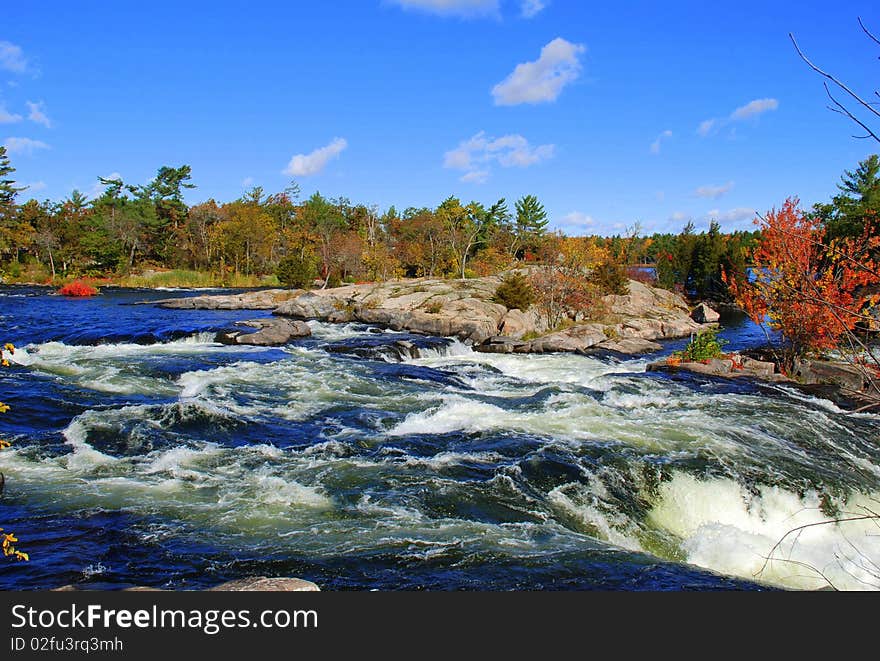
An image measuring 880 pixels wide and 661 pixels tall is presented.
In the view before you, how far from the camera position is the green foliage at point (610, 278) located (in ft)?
104

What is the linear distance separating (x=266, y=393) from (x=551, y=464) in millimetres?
7746

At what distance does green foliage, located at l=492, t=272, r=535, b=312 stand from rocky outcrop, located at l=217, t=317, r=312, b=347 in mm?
9470

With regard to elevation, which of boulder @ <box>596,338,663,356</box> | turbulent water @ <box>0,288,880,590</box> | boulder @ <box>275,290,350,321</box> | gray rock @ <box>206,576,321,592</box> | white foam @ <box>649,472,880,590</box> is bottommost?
white foam @ <box>649,472,880,590</box>

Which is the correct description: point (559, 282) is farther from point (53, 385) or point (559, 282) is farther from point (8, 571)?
point (8, 571)

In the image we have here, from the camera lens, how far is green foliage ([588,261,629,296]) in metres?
31.6

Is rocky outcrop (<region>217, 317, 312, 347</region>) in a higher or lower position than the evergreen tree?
lower

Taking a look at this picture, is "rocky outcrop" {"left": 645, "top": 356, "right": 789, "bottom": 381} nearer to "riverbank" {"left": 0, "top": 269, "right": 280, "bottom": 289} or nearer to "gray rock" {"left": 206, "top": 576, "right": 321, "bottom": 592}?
"gray rock" {"left": 206, "top": 576, "right": 321, "bottom": 592}

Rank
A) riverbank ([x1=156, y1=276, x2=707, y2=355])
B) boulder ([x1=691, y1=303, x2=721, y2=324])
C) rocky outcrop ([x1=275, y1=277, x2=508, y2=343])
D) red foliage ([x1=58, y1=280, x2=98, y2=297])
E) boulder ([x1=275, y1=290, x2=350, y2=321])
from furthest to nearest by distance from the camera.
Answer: red foliage ([x1=58, y1=280, x2=98, y2=297]) → boulder ([x1=691, y1=303, x2=721, y2=324]) → boulder ([x1=275, y1=290, x2=350, y2=321]) → rocky outcrop ([x1=275, y1=277, x2=508, y2=343]) → riverbank ([x1=156, y1=276, x2=707, y2=355])

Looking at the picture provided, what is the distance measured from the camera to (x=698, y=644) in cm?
369

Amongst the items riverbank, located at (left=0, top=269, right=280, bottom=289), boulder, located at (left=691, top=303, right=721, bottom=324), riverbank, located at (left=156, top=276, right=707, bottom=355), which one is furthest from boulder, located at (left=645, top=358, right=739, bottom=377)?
riverbank, located at (left=0, top=269, right=280, bottom=289)

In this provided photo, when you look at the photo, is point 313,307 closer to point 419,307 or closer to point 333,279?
point 419,307

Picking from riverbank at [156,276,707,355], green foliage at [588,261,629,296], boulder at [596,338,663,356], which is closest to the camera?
boulder at [596,338,663,356]

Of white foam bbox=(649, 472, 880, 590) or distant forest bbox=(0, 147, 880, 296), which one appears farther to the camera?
distant forest bbox=(0, 147, 880, 296)

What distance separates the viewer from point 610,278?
32.0m
